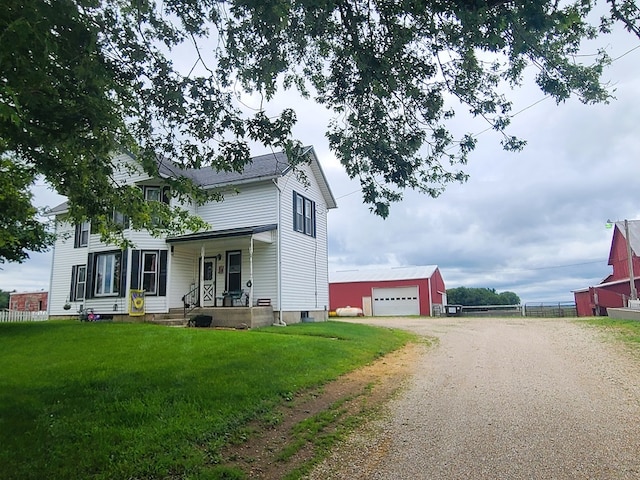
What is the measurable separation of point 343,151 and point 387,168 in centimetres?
77

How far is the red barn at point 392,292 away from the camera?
35.1m

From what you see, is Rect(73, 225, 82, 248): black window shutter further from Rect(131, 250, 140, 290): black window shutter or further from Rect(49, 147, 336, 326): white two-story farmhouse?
Rect(131, 250, 140, 290): black window shutter

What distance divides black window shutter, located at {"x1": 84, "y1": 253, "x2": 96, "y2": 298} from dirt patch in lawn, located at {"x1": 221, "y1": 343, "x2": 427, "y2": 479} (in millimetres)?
14074

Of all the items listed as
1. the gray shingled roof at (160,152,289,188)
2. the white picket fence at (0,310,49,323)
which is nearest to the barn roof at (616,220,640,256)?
the gray shingled roof at (160,152,289,188)

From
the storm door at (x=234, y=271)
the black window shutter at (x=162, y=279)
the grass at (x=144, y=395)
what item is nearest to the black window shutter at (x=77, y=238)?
the black window shutter at (x=162, y=279)

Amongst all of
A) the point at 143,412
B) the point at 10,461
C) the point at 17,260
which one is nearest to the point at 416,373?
the point at 143,412

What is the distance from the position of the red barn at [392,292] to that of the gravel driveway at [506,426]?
24.3m

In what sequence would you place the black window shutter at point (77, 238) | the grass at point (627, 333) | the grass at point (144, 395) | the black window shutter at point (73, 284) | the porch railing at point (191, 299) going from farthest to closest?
the black window shutter at point (77, 238)
the black window shutter at point (73, 284)
the porch railing at point (191, 299)
the grass at point (627, 333)
the grass at point (144, 395)

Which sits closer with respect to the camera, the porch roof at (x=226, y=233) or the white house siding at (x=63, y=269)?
the porch roof at (x=226, y=233)

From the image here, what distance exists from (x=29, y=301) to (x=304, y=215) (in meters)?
28.6

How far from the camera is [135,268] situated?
60.1ft

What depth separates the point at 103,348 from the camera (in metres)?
10.7

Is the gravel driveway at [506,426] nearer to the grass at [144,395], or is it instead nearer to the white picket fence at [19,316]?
the grass at [144,395]

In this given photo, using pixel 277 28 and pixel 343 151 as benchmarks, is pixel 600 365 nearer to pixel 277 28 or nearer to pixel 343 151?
pixel 343 151
